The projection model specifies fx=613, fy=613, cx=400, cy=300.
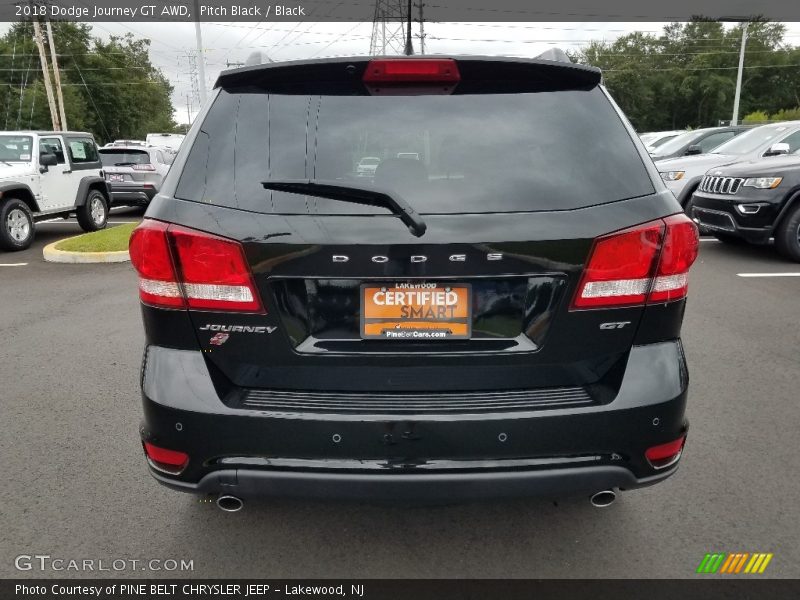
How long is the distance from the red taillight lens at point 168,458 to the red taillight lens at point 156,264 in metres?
0.50

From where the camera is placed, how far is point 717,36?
274ft

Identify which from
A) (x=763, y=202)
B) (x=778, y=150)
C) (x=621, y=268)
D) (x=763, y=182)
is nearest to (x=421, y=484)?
(x=621, y=268)

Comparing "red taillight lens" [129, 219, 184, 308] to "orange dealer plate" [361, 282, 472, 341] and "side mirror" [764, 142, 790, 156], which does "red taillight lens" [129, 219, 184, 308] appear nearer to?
"orange dealer plate" [361, 282, 472, 341]

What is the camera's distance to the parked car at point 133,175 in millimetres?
14680

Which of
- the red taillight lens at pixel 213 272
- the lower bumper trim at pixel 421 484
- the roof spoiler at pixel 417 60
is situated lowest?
the lower bumper trim at pixel 421 484

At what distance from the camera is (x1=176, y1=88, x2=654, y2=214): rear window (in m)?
1.98

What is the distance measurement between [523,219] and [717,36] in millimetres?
98659

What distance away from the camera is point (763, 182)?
26.3 feet

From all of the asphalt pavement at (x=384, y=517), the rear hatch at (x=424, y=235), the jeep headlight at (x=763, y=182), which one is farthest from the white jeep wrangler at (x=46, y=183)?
the jeep headlight at (x=763, y=182)

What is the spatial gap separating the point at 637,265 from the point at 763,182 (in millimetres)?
7366

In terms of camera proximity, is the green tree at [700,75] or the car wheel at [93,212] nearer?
the car wheel at [93,212]

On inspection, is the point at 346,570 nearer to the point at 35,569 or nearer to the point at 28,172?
the point at 35,569

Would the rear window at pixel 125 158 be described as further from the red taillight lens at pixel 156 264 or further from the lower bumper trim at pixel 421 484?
the lower bumper trim at pixel 421 484

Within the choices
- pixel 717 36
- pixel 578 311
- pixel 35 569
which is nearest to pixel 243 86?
pixel 578 311
